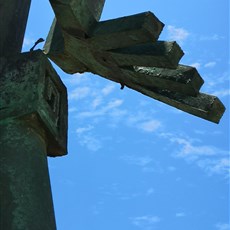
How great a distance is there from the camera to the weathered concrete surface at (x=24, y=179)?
282 centimetres

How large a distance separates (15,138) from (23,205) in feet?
1.55

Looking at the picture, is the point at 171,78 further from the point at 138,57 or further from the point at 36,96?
the point at 36,96

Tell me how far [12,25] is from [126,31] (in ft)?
3.12

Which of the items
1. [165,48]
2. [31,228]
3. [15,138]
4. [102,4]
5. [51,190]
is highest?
[102,4]

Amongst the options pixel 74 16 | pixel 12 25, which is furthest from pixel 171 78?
pixel 12 25

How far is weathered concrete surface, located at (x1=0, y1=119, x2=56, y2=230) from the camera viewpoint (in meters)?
2.82

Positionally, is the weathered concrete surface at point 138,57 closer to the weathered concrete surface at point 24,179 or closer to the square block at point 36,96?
the square block at point 36,96

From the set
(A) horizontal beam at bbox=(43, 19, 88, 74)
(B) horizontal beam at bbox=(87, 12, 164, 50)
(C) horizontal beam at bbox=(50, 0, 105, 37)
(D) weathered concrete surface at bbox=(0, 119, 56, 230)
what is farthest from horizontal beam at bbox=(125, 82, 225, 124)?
(D) weathered concrete surface at bbox=(0, 119, 56, 230)

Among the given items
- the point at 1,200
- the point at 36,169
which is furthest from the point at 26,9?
the point at 1,200

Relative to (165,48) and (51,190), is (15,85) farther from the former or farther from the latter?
(165,48)

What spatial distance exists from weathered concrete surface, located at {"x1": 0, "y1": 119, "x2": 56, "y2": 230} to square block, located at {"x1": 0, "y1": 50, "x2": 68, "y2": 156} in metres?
0.07

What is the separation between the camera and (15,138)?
10.4 feet

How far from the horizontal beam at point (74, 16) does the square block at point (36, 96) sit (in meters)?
0.30

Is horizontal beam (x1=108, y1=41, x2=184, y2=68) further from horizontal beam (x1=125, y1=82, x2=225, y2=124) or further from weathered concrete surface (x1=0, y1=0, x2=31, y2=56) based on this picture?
weathered concrete surface (x1=0, y1=0, x2=31, y2=56)
